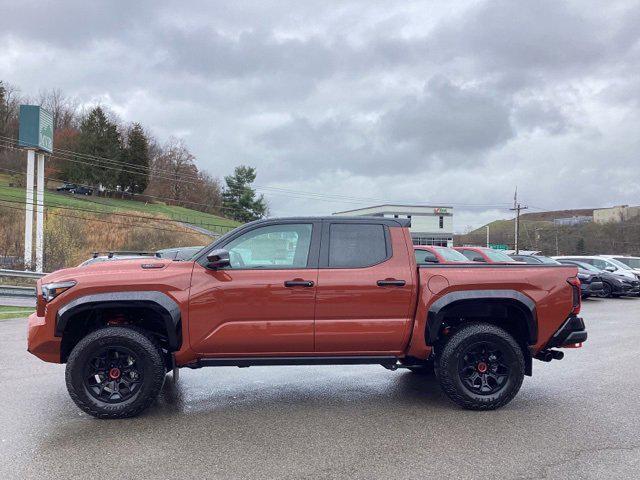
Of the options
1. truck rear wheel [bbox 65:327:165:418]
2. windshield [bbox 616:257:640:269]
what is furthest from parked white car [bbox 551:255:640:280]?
truck rear wheel [bbox 65:327:165:418]

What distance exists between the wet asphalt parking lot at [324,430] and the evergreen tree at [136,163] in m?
73.9

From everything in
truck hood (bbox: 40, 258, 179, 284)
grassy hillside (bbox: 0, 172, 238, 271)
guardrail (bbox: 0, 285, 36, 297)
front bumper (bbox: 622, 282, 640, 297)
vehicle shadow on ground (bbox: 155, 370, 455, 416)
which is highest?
grassy hillside (bbox: 0, 172, 238, 271)

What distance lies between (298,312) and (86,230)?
158 feet

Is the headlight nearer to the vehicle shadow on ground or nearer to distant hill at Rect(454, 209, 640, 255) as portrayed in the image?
the vehicle shadow on ground

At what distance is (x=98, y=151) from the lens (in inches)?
2904

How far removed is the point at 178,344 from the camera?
5.09 meters

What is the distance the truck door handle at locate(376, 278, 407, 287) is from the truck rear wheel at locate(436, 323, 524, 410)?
77 centimetres

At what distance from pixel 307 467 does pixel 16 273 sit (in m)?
24.0

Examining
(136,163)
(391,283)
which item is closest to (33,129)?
(391,283)

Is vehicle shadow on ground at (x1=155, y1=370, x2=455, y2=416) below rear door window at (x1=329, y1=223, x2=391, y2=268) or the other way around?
below

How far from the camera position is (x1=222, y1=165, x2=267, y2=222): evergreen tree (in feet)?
239

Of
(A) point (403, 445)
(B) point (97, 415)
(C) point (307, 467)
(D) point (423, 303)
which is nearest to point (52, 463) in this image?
(B) point (97, 415)

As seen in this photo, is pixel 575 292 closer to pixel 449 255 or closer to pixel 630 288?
pixel 449 255

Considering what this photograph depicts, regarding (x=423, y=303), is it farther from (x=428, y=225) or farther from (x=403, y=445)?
(x=428, y=225)
